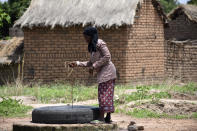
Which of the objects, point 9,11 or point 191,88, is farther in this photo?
point 9,11

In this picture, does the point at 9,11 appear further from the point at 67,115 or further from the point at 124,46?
the point at 67,115

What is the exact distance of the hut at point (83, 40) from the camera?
51.0ft

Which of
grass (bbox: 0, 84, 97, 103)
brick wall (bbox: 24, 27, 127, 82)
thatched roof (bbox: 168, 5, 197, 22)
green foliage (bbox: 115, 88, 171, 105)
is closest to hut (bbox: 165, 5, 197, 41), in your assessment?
thatched roof (bbox: 168, 5, 197, 22)

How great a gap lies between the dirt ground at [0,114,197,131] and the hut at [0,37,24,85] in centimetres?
813

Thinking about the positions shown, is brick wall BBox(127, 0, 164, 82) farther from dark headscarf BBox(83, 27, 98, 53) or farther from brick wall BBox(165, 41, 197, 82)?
dark headscarf BBox(83, 27, 98, 53)

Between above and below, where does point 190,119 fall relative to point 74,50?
below

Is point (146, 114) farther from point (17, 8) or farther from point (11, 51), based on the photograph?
point (17, 8)

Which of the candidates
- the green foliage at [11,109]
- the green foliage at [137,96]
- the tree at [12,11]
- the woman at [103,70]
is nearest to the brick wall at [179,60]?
the green foliage at [137,96]

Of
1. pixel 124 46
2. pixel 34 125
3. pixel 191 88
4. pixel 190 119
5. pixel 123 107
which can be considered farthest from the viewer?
pixel 124 46

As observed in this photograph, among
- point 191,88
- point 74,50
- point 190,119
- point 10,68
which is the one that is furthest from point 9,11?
point 190,119

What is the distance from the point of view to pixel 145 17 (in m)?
16.3

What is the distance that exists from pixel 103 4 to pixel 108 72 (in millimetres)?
9603

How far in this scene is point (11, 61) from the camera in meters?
16.8

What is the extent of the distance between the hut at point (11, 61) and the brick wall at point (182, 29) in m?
8.42
